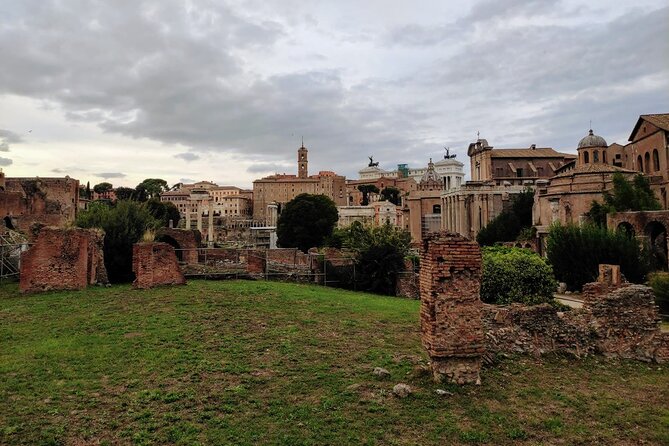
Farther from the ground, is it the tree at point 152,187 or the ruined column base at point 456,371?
the tree at point 152,187

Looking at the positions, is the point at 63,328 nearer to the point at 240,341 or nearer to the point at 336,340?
the point at 240,341

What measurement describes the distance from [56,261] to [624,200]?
34185mm

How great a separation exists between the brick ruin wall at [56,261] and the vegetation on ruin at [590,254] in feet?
74.7

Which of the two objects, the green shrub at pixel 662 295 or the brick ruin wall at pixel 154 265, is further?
the green shrub at pixel 662 295

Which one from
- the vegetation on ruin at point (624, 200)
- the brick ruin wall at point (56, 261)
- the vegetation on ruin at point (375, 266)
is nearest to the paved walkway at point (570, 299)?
the vegetation on ruin at point (375, 266)

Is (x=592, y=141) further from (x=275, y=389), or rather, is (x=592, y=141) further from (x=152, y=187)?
(x=152, y=187)

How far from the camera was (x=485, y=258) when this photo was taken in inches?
782

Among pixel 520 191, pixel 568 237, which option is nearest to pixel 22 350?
pixel 568 237

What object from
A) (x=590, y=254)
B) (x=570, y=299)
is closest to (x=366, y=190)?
(x=590, y=254)

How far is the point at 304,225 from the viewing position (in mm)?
56844

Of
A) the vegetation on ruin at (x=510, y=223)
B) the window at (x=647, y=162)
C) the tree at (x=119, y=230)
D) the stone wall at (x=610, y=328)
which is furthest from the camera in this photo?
the vegetation on ruin at (x=510, y=223)

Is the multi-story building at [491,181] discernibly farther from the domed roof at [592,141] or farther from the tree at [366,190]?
the tree at [366,190]

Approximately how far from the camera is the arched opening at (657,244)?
87.1ft

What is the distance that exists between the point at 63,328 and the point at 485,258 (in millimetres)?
15762
